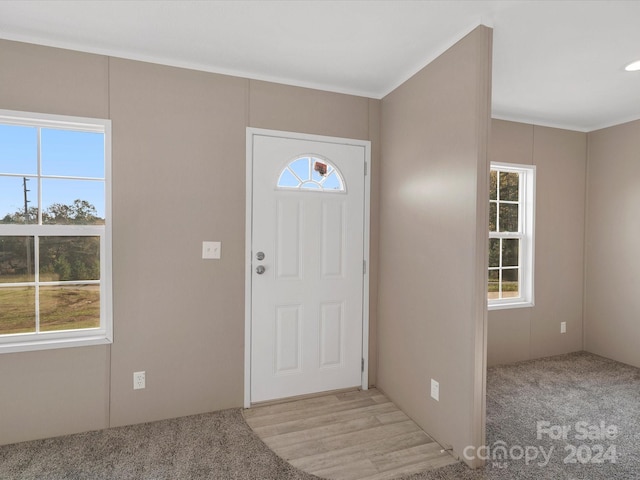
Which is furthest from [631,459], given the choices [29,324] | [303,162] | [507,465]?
[29,324]

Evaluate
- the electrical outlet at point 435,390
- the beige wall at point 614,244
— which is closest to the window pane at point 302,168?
the electrical outlet at point 435,390

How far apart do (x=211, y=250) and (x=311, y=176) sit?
95 cm

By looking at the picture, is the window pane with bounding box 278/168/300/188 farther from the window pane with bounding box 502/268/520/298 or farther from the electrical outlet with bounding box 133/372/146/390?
the window pane with bounding box 502/268/520/298

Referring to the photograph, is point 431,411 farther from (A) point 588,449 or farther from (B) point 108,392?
(B) point 108,392

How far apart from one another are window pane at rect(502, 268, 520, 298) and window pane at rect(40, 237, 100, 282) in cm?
366

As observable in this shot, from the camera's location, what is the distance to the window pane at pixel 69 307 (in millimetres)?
2391

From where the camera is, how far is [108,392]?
2.41m

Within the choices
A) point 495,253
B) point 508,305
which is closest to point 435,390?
point 508,305

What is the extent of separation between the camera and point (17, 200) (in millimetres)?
2307

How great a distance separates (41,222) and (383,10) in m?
2.43

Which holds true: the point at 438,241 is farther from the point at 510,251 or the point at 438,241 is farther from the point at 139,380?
the point at 139,380

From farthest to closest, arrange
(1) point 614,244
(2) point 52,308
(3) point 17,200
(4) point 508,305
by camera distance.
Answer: (1) point 614,244 → (4) point 508,305 → (2) point 52,308 → (3) point 17,200

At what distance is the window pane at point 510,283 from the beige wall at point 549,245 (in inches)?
7.0

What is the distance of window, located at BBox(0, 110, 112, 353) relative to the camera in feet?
7.52
